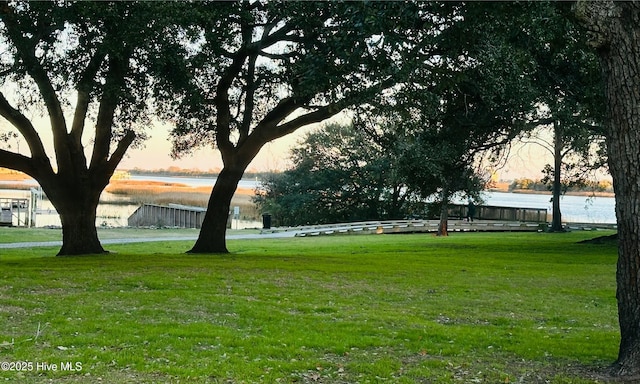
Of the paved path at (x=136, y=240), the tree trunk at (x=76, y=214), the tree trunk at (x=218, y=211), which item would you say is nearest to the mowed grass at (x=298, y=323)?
the tree trunk at (x=76, y=214)

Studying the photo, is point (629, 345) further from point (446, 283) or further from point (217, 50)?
point (217, 50)

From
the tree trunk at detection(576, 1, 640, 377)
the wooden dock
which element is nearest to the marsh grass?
the wooden dock

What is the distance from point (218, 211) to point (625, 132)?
628 inches

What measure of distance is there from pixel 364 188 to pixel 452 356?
42.3 metres

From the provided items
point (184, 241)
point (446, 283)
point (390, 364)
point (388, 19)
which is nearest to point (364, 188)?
point (184, 241)

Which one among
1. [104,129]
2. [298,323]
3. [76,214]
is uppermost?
[104,129]

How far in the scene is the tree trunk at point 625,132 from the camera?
20.8 feet

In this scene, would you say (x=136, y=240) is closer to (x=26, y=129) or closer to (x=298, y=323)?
(x=26, y=129)

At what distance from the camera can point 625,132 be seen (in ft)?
21.2

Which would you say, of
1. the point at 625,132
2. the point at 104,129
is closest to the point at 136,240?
the point at 104,129

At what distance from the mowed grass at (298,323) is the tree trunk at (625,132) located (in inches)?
24.8

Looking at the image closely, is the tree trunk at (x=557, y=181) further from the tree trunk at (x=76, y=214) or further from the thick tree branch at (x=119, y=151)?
the tree trunk at (x=76, y=214)

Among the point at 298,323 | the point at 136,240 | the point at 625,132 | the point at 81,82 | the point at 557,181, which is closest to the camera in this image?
the point at 625,132

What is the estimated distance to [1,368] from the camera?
6242 mm
